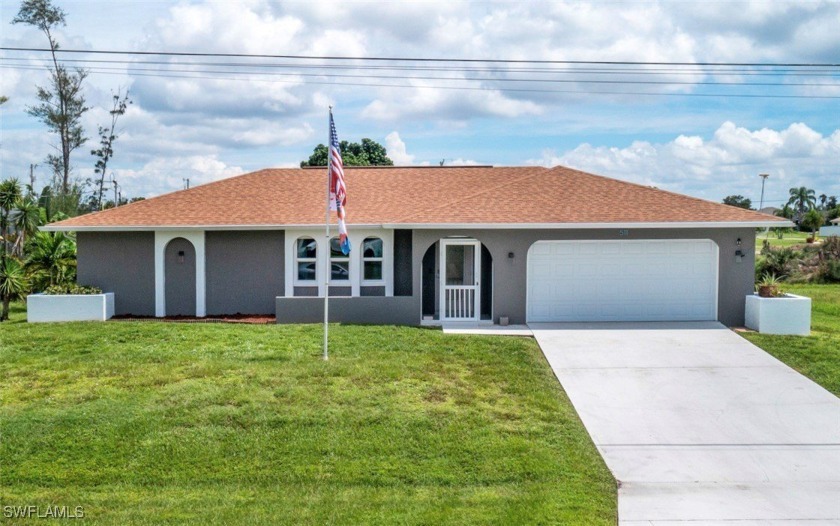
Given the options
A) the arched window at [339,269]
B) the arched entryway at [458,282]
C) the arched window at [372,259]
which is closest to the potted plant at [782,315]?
the arched entryway at [458,282]

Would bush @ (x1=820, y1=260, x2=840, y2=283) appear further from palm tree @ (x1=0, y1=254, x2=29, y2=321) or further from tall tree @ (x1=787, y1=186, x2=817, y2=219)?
tall tree @ (x1=787, y1=186, x2=817, y2=219)

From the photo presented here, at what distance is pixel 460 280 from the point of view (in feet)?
57.0

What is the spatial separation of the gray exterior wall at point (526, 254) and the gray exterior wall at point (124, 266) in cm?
728

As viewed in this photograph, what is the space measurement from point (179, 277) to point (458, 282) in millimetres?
7455

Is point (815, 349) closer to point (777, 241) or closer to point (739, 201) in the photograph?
point (777, 241)

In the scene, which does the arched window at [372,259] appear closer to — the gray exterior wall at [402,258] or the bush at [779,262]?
the gray exterior wall at [402,258]

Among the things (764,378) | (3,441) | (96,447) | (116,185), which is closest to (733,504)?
(764,378)

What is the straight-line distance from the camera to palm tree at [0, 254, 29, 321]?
17.8 m

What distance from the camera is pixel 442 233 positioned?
16484 mm

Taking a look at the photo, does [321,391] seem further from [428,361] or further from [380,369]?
[428,361]

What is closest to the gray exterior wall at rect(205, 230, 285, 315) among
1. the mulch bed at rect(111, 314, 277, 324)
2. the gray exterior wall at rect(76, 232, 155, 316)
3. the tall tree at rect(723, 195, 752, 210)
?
the mulch bed at rect(111, 314, 277, 324)

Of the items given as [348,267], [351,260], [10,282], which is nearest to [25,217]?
[10,282]

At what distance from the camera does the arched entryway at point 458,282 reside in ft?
56.0

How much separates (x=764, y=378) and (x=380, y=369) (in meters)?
6.83
